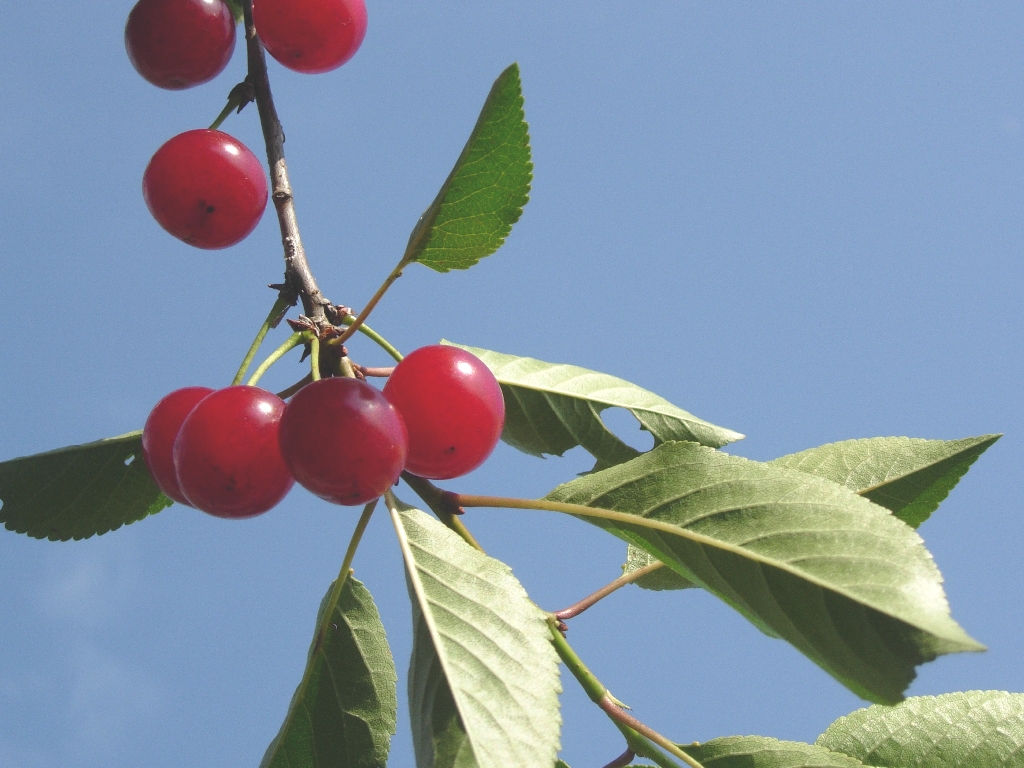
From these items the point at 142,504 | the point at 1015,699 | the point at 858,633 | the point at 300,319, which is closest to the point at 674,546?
the point at 858,633

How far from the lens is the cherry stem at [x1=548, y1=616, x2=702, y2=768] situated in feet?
5.69

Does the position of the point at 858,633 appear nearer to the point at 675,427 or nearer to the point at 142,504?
the point at 675,427

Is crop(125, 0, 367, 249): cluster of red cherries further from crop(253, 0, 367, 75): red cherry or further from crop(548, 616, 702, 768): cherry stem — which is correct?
crop(548, 616, 702, 768): cherry stem

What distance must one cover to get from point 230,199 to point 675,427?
3.58ft

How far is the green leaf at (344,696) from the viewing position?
1.85 metres

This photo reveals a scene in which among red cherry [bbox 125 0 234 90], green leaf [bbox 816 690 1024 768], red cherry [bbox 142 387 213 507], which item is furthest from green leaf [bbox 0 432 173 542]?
green leaf [bbox 816 690 1024 768]

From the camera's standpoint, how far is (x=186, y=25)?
211 centimetres

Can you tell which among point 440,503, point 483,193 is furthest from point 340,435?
point 483,193

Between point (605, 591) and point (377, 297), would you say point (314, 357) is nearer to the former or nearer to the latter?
point (377, 297)

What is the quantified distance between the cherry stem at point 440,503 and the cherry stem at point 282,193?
353mm

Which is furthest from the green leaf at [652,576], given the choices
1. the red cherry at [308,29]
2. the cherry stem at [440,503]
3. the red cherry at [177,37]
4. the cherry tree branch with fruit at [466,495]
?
the red cherry at [177,37]

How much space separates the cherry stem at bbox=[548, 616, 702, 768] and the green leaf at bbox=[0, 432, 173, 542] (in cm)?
107

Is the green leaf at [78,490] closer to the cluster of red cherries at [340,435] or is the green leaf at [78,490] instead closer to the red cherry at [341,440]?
the cluster of red cherries at [340,435]

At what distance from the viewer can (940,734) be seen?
1947 millimetres
